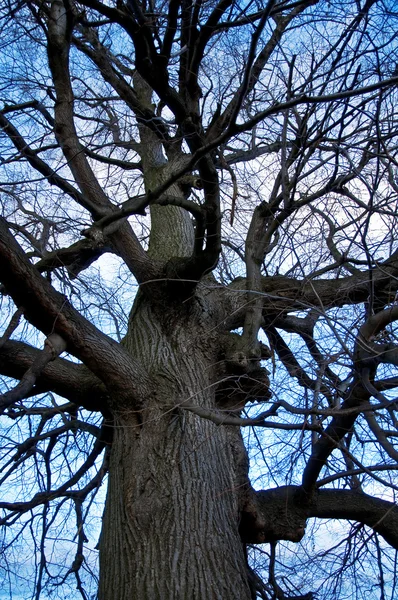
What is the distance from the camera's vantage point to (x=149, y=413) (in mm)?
3377

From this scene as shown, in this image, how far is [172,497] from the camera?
3010mm

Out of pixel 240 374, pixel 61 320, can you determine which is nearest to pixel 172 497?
pixel 240 374

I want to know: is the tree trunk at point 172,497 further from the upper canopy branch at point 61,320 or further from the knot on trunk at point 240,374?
the upper canopy branch at point 61,320

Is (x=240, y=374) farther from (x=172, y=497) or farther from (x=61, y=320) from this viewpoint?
(x=61, y=320)

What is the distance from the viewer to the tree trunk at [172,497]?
8.99ft

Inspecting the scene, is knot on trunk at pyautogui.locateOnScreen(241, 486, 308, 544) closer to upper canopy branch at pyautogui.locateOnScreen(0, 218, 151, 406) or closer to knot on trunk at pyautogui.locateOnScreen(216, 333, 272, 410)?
knot on trunk at pyautogui.locateOnScreen(216, 333, 272, 410)

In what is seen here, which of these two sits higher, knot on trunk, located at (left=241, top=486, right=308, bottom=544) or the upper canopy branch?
the upper canopy branch

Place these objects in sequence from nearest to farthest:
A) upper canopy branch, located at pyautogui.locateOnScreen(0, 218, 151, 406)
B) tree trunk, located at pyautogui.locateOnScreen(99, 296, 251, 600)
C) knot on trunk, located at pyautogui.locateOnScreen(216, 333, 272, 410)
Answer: tree trunk, located at pyautogui.locateOnScreen(99, 296, 251, 600) < upper canopy branch, located at pyautogui.locateOnScreen(0, 218, 151, 406) < knot on trunk, located at pyautogui.locateOnScreen(216, 333, 272, 410)

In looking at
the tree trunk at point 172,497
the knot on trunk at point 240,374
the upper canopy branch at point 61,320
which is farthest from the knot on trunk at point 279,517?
the upper canopy branch at point 61,320

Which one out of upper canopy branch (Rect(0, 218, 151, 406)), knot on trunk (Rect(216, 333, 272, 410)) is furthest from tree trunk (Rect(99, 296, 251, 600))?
upper canopy branch (Rect(0, 218, 151, 406))

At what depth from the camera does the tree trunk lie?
274 cm

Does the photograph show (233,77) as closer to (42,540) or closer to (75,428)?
(75,428)

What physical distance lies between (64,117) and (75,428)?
2.30 meters

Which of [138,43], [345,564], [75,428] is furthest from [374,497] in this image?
[138,43]
